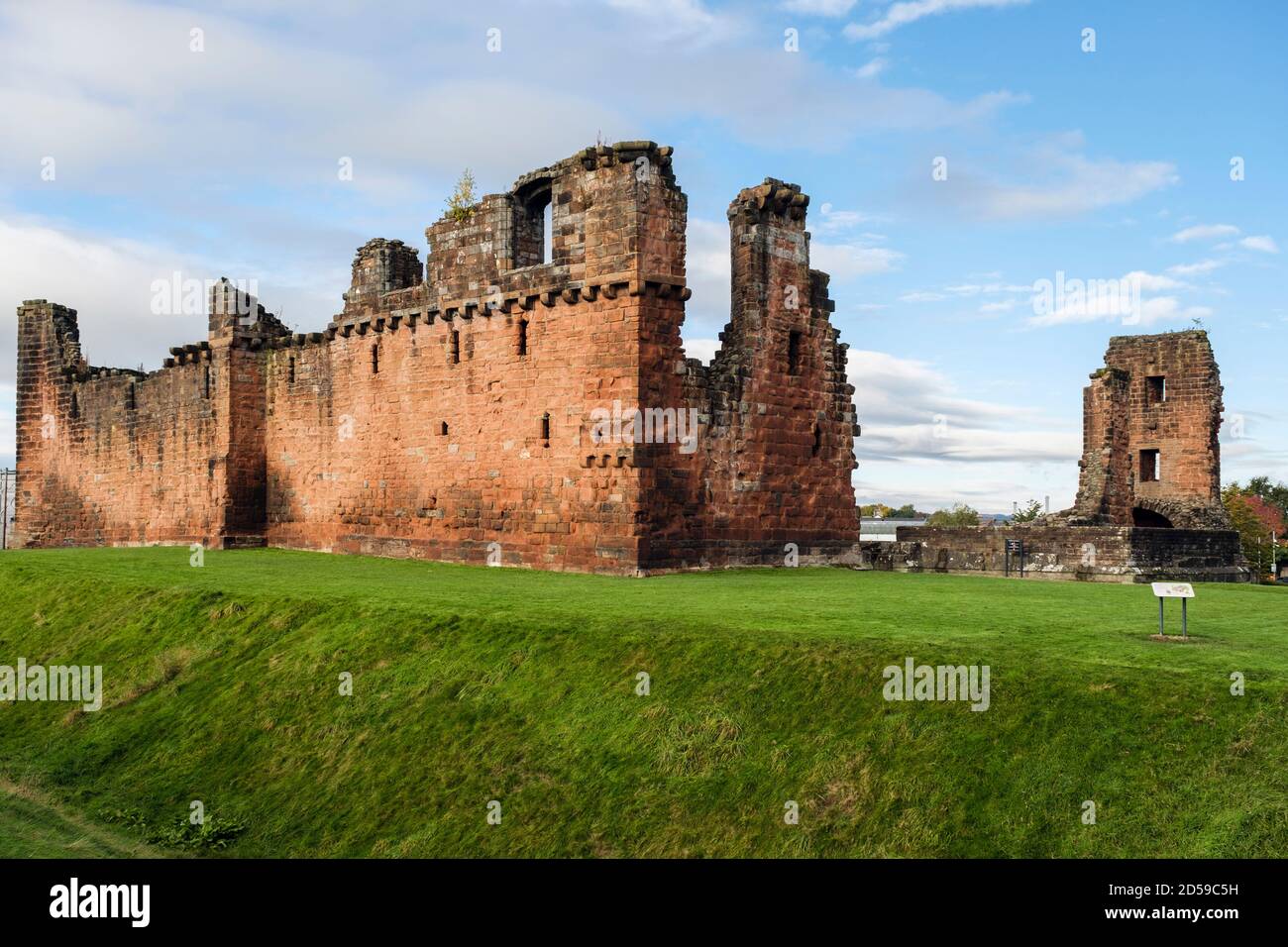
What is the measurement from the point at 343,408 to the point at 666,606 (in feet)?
49.0

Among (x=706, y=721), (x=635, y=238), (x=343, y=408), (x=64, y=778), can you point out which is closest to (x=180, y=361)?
(x=343, y=408)

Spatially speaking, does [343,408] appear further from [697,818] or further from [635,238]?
[697,818]

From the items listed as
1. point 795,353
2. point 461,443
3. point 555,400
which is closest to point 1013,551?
point 795,353

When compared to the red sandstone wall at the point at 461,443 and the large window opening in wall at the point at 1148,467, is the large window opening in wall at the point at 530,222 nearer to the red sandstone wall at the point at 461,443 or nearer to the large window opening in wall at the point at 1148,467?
the red sandstone wall at the point at 461,443

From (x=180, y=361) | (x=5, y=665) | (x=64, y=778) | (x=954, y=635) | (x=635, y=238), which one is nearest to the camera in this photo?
(x=954, y=635)

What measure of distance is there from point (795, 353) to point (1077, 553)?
21.6ft

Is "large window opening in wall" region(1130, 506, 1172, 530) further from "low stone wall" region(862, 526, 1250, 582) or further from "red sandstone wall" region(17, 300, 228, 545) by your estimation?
"red sandstone wall" region(17, 300, 228, 545)

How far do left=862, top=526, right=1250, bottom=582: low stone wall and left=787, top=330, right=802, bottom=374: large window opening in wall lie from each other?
13.1 feet

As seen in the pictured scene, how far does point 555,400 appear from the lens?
66.9 feet

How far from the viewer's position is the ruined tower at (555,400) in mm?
19562

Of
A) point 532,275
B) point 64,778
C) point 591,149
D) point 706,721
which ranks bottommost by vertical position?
point 64,778

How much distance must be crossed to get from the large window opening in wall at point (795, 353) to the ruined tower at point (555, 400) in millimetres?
71

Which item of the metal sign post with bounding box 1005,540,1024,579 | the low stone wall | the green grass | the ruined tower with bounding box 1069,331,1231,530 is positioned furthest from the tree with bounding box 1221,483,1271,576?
the green grass
